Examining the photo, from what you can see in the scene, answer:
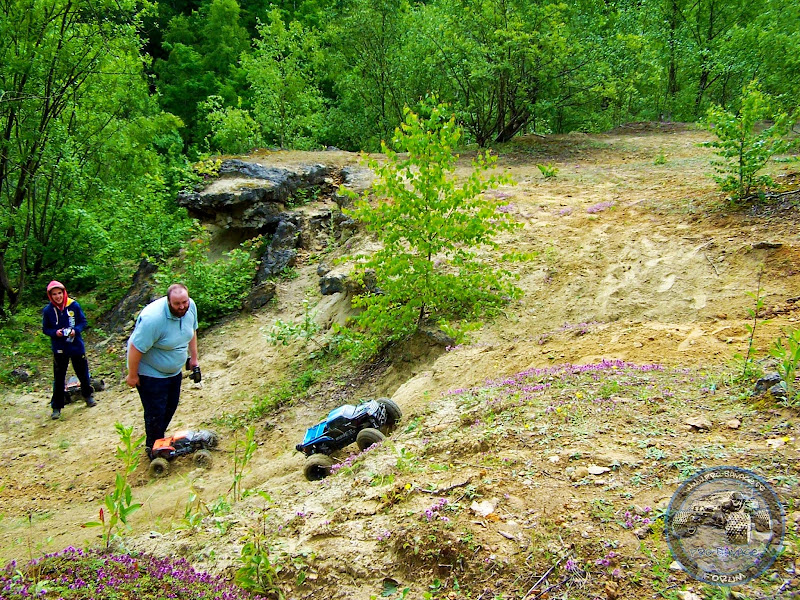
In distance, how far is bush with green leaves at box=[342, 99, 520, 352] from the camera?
546 cm

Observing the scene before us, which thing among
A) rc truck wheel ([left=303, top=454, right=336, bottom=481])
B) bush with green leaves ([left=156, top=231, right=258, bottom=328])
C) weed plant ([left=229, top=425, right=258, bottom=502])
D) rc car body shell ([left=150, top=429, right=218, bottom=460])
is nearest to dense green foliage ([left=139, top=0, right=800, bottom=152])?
bush with green leaves ([left=156, top=231, right=258, bottom=328])

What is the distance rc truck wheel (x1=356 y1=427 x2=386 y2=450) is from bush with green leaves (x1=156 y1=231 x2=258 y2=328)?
633 cm

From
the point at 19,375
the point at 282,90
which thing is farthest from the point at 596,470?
the point at 282,90

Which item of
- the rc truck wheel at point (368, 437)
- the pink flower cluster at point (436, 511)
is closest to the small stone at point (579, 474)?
the pink flower cluster at point (436, 511)

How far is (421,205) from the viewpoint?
5.57 m

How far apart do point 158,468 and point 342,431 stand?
94.8 inches

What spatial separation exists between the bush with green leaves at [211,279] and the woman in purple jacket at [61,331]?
230 cm

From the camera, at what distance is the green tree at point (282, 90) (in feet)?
61.2

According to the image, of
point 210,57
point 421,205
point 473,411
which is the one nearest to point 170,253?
point 421,205

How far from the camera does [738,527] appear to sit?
2.01 meters

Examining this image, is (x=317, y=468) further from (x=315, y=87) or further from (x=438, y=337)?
(x=315, y=87)

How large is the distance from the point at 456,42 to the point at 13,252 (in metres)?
11.9

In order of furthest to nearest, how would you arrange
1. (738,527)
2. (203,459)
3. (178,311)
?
(203,459), (178,311), (738,527)

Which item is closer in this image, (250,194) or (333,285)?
(333,285)
